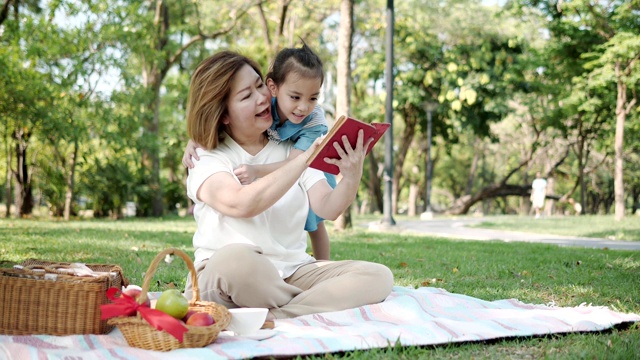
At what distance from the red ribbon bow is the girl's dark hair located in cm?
168

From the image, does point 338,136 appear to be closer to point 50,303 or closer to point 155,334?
point 155,334

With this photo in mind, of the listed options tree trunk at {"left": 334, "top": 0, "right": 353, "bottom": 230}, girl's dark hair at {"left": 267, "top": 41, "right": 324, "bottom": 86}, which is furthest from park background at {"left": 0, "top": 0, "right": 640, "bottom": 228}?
girl's dark hair at {"left": 267, "top": 41, "right": 324, "bottom": 86}

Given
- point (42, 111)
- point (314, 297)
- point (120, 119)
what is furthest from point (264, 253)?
point (120, 119)

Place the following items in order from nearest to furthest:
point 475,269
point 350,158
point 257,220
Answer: point 350,158
point 257,220
point 475,269

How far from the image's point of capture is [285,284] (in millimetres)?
3596

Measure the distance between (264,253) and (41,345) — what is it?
125cm

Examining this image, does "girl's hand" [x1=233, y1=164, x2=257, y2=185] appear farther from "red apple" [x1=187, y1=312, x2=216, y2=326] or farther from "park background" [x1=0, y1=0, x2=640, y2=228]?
"park background" [x1=0, y1=0, x2=640, y2=228]

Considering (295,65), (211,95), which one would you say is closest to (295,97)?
(295,65)

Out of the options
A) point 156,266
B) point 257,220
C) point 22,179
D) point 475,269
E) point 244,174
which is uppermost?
point 22,179

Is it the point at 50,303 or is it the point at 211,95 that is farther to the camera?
the point at 211,95

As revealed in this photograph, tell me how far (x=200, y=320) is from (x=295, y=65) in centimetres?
171

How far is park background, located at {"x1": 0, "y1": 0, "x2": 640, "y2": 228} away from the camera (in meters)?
14.1

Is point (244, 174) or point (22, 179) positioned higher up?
point (22, 179)

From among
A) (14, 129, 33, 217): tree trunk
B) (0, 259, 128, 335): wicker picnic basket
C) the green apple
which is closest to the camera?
the green apple
